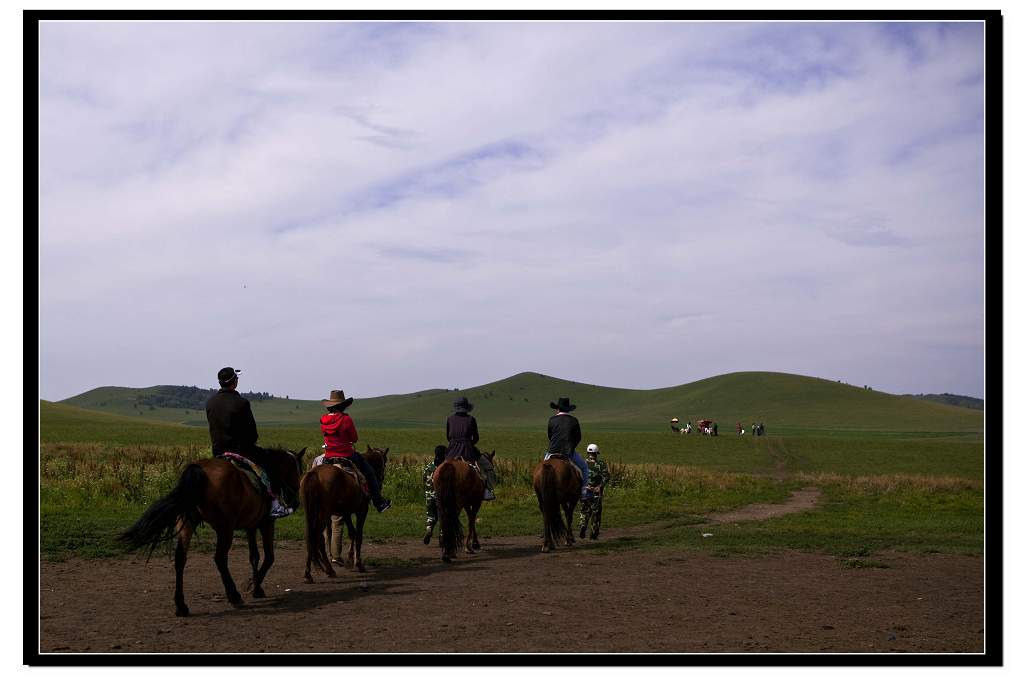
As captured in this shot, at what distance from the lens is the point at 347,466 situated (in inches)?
531

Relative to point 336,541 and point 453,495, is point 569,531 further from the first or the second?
point 336,541

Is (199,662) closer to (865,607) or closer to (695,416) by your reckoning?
(865,607)

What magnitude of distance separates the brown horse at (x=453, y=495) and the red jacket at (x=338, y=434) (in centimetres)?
223

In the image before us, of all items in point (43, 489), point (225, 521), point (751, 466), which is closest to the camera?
point (225, 521)

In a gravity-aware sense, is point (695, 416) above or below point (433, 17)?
below

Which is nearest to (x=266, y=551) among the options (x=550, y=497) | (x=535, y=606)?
(x=535, y=606)

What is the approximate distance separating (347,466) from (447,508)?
253 centimetres

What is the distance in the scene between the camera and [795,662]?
21.7ft

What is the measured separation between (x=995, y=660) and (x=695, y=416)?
A: 171940mm

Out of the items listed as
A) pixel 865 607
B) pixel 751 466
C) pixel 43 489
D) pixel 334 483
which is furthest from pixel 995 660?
pixel 751 466

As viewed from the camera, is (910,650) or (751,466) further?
(751,466)

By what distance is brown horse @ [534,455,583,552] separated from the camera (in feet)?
55.1

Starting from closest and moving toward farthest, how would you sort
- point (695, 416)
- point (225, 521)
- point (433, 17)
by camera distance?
point (433, 17)
point (225, 521)
point (695, 416)

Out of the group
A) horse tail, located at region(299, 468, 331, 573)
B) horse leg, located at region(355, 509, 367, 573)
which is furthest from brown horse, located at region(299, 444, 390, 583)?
horse leg, located at region(355, 509, 367, 573)
